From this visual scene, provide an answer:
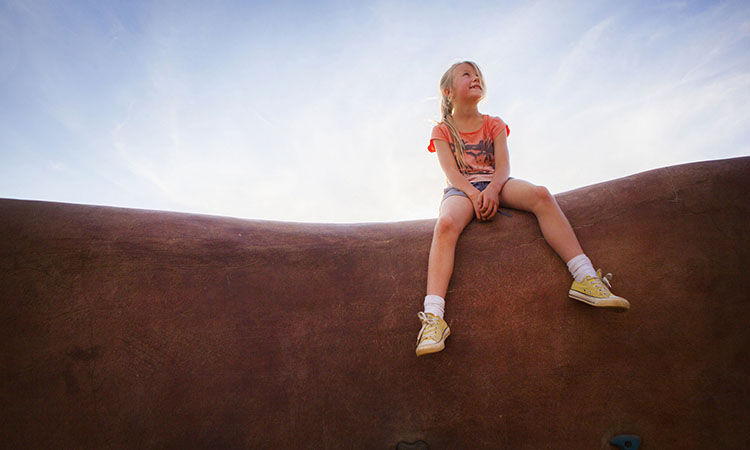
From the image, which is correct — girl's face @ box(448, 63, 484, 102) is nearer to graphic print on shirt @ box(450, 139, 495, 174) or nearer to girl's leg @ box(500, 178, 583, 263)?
graphic print on shirt @ box(450, 139, 495, 174)

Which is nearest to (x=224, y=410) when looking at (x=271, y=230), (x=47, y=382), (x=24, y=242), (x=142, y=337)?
(x=142, y=337)

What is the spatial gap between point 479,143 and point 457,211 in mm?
942

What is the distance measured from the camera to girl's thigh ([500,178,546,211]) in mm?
2275

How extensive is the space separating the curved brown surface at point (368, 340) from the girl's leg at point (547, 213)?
99 mm

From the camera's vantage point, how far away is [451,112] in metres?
3.25

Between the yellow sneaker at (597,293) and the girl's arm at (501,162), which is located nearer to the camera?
the yellow sneaker at (597,293)

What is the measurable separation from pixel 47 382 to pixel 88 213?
2.94 feet

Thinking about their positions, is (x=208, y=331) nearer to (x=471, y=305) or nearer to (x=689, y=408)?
(x=471, y=305)

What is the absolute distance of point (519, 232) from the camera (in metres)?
2.26

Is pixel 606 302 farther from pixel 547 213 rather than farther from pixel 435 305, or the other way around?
pixel 435 305

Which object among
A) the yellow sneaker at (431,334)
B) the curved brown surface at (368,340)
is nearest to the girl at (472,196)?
the yellow sneaker at (431,334)

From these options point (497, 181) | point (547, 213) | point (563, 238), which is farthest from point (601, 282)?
point (497, 181)

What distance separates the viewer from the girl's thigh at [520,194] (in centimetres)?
228

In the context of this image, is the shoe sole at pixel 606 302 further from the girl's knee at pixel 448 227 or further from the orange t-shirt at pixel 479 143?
the orange t-shirt at pixel 479 143
